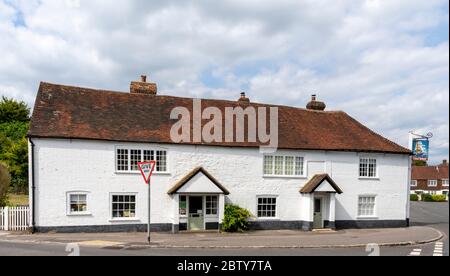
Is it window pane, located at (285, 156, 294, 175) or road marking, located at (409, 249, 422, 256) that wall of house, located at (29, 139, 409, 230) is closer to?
window pane, located at (285, 156, 294, 175)

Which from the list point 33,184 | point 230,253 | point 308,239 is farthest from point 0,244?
point 308,239

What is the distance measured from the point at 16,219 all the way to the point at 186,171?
8.82 metres

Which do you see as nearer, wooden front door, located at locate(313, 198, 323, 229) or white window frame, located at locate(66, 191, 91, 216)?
white window frame, located at locate(66, 191, 91, 216)

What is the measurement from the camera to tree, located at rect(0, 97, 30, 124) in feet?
190

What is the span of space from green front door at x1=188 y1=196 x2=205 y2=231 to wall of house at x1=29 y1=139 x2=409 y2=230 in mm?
1070

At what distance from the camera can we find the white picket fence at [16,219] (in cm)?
1970

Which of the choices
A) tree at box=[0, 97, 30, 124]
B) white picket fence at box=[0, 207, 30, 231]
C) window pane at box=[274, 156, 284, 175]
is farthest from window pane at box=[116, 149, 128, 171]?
tree at box=[0, 97, 30, 124]

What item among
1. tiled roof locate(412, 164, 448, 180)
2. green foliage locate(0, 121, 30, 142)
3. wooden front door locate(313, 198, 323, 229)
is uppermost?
green foliage locate(0, 121, 30, 142)

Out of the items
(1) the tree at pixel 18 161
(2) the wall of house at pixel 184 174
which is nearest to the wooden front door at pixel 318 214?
(2) the wall of house at pixel 184 174

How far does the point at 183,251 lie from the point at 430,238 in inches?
535

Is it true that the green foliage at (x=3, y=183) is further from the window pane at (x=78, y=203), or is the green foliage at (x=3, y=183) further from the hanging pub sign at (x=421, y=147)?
the hanging pub sign at (x=421, y=147)

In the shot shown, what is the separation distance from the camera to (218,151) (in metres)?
22.5

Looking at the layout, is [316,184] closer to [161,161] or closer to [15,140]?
[161,161]

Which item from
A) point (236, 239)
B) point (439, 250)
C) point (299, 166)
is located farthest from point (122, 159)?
point (439, 250)
